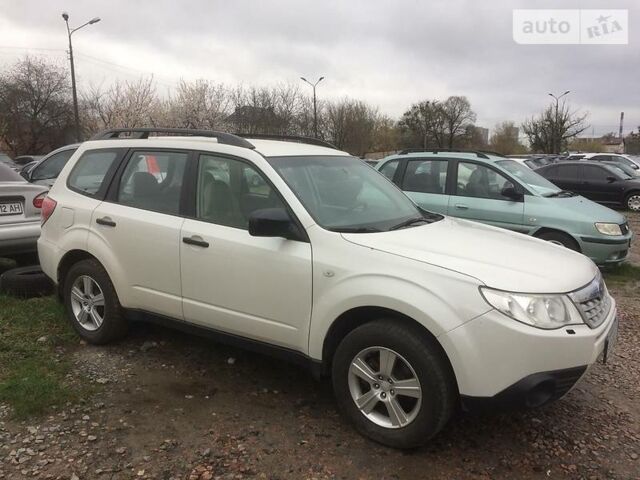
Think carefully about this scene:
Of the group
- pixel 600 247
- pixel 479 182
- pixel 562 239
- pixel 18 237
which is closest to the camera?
pixel 18 237

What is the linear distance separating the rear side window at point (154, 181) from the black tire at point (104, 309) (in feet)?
2.05

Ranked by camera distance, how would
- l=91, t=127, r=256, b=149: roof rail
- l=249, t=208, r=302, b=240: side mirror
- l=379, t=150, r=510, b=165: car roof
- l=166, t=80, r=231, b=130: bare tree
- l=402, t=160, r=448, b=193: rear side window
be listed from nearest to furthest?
l=249, t=208, r=302, b=240: side mirror → l=91, t=127, r=256, b=149: roof rail → l=379, t=150, r=510, b=165: car roof → l=402, t=160, r=448, b=193: rear side window → l=166, t=80, r=231, b=130: bare tree

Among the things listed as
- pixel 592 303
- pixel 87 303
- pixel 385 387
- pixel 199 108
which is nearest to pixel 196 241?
pixel 87 303

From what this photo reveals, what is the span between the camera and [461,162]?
7898mm

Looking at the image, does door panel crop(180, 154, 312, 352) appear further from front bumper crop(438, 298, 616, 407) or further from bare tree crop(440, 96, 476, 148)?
bare tree crop(440, 96, 476, 148)

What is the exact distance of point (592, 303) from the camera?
9.97 feet

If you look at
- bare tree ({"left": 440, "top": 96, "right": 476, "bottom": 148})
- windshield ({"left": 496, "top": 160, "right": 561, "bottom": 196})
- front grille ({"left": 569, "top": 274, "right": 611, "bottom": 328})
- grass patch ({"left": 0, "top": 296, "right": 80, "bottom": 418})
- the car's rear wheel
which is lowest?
grass patch ({"left": 0, "top": 296, "right": 80, "bottom": 418})

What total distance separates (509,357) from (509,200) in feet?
17.0

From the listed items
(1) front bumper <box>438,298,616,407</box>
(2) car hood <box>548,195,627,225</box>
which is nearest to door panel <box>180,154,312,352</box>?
(1) front bumper <box>438,298,616,407</box>

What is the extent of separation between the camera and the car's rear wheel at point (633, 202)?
51.4 ft

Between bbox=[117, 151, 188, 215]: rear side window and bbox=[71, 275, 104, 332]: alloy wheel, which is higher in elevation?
bbox=[117, 151, 188, 215]: rear side window

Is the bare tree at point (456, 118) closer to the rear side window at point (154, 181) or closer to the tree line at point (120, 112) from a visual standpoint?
the tree line at point (120, 112)

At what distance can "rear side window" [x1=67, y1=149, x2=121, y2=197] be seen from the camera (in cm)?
448

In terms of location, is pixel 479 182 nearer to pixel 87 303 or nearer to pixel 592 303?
pixel 592 303
